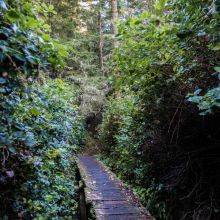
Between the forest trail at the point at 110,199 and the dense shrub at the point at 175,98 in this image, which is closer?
the dense shrub at the point at 175,98

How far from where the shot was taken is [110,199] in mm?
6527

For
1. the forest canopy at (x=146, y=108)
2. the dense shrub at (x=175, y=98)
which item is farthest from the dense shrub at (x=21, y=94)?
the dense shrub at (x=175, y=98)

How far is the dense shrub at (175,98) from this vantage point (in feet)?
15.3

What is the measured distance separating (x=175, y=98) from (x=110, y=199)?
251cm

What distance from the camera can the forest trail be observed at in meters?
5.52

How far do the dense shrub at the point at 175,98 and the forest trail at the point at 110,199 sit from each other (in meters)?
0.57

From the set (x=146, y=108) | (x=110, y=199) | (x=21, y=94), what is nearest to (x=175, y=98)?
(x=146, y=108)

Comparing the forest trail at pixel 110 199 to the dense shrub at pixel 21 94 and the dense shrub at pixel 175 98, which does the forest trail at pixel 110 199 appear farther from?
the dense shrub at pixel 21 94

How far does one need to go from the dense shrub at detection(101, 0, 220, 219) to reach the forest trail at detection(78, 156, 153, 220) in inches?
22.3

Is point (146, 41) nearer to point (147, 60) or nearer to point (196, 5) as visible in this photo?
point (147, 60)

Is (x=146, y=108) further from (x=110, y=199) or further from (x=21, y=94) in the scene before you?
(x=21, y=94)

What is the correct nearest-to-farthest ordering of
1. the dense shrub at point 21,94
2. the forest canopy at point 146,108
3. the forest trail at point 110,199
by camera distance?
the dense shrub at point 21,94
the forest canopy at point 146,108
the forest trail at point 110,199

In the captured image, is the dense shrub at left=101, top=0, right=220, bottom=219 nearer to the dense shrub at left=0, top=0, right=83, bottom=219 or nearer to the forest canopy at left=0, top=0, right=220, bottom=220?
the forest canopy at left=0, top=0, right=220, bottom=220

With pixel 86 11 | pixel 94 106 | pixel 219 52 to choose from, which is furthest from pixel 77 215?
pixel 86 11
